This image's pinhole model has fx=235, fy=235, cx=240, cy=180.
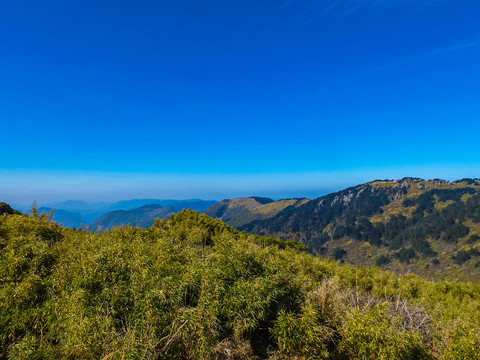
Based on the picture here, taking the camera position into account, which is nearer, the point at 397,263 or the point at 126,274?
the point at 126,274

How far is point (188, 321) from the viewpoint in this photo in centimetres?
1162

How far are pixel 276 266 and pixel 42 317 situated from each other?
13848 mm

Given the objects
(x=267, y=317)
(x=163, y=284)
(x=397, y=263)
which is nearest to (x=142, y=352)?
(x=163, y=284)

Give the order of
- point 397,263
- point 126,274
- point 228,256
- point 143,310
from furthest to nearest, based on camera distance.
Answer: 1. point 397,263
2. point 228,256
3. point 126,274
4. point 143,310

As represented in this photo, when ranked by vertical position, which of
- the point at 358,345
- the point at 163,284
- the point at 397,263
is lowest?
the point at 397,263

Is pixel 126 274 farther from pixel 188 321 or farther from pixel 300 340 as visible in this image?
pixel 300 340

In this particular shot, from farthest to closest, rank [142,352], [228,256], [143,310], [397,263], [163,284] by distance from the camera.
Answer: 1. [397,263]
2. [228,256]
3. [163,284]
4. [143,310]
5. [142,352]

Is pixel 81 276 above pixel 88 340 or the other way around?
above

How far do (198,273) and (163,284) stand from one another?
8.76 ft

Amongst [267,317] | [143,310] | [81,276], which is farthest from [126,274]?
[267,317]

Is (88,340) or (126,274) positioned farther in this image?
(126,274)

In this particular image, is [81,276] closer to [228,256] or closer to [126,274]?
[126,274]

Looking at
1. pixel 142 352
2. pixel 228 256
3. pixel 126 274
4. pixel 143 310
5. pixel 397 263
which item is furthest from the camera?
pixel 397 263

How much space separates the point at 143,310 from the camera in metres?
11.4
